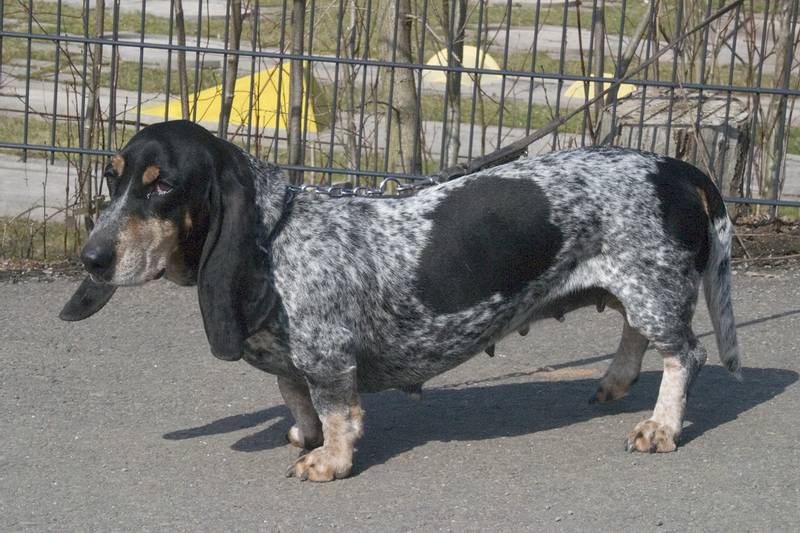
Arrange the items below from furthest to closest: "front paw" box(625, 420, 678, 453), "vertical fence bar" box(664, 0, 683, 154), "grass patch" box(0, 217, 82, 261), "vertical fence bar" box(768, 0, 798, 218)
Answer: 1. "grass patch" box(0, 217, 82, 261)
2. "vertical fence bar" box(768, 0, 798, 218)
3. "vertical fence bar" box(664, 0, 683, 154)
4. "front paw" box(625, 420, 678, 453)

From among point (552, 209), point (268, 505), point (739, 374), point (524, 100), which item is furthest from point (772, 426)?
point (524, 100)

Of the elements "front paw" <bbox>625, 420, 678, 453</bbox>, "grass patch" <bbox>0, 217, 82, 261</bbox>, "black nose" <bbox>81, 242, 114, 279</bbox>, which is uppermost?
"black nose" <bbox>81, 242, 114, 279</bbox>

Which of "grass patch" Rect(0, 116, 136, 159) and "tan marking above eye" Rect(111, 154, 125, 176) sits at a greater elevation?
"tan marking above eye" Rect(111, 154, 125, 176)

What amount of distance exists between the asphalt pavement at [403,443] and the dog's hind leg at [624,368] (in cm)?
11

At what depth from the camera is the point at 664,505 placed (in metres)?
4.54

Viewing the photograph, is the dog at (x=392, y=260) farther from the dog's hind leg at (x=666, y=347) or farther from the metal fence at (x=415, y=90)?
the metal fence at (x=415, y=90)

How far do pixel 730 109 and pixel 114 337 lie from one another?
4.29 metres

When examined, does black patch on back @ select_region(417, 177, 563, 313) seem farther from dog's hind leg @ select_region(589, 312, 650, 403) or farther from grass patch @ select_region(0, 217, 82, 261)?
grass patch @ select_region(0, 217, 82, 261)

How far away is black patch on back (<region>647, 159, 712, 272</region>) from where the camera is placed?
5.05 m

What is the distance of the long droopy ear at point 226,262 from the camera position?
4.50 meters

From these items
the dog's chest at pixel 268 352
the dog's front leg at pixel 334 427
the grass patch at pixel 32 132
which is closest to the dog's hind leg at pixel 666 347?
the dog's front leg at pixel 334 427

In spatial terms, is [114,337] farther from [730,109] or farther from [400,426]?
[730,109]

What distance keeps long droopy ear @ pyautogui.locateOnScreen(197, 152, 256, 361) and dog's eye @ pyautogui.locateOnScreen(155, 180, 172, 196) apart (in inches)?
6.6

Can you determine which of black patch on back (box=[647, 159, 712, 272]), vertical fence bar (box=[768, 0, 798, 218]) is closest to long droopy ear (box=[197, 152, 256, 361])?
black patch on back (box=[647, 159, 712, 272])
